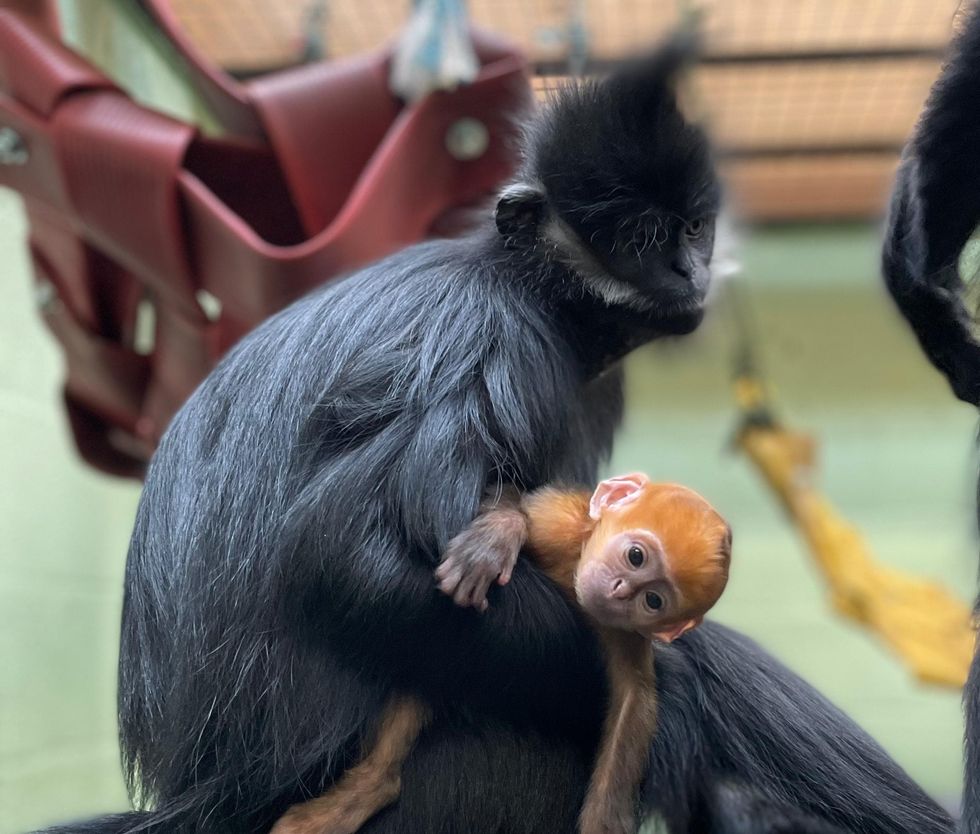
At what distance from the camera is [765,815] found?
0.93 metres

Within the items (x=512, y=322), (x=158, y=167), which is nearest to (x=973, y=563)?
(x=512, y=322)

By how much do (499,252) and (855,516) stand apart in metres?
3.70

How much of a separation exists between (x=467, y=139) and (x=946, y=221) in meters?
1.05

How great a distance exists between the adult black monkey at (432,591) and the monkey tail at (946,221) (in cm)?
27

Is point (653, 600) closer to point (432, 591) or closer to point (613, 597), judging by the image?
point (613, 597)

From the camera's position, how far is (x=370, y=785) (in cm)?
105

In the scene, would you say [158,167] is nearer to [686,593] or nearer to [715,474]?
[686,593]

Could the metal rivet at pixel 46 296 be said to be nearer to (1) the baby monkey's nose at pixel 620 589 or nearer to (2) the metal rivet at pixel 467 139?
(2) the metal rivet at pixel 467 139

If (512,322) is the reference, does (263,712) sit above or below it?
below

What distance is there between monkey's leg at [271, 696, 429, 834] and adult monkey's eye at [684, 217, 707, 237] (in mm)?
679

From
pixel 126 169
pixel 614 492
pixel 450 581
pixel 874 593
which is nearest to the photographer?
pixel 450 581

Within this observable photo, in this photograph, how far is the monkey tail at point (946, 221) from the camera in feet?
3.66

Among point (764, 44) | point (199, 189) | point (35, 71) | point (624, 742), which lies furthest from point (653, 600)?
point (764, 44)

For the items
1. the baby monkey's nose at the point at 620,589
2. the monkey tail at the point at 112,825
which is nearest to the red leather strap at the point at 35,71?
the monkey tail at the point at 112,825
